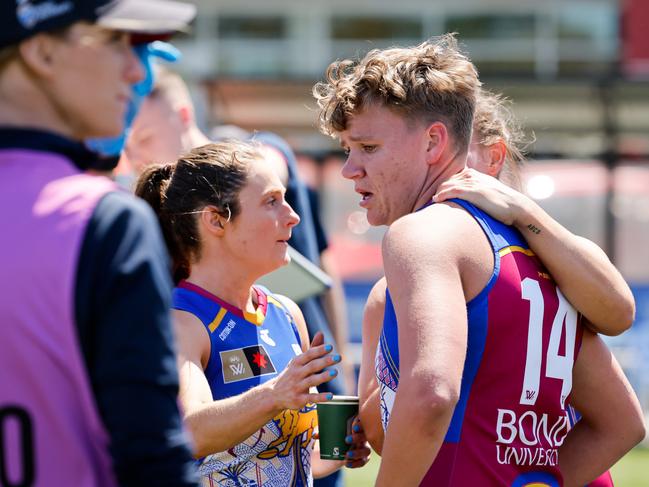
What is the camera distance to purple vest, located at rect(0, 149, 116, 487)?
5.83ft

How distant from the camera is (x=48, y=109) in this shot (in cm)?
192

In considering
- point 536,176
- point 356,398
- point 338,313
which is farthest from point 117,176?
point 536,176

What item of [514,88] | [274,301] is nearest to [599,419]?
[274,301]

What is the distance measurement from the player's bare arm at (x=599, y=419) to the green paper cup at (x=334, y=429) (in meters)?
0.60

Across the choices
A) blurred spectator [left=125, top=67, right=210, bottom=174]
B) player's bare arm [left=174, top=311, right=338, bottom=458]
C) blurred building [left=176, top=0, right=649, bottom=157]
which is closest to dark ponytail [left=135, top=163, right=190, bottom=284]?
player's bare arm [left=174, top=311, right=338, bottom=458]

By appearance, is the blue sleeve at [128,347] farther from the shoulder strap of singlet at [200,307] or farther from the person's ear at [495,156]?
the person's ear at [495,156]

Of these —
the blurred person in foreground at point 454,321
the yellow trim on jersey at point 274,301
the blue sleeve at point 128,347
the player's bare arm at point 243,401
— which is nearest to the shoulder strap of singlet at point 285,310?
the yellow trim on jersey at point 274,301

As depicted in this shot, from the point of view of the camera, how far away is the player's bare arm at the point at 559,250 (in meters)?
2.78

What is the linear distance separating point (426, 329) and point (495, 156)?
106cm

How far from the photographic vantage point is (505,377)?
8.80 ft

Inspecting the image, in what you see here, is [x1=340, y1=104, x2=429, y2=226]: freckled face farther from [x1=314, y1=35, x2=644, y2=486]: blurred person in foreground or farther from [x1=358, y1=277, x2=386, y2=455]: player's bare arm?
[x1=358, y1=277, x2=386, y2=455]: player's bare arm

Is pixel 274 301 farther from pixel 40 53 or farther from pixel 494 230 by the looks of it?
pixel 40 53

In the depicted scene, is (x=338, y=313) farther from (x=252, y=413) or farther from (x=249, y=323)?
(x=252, y=413)

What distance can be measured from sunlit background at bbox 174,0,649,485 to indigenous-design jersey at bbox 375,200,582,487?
1265mm
